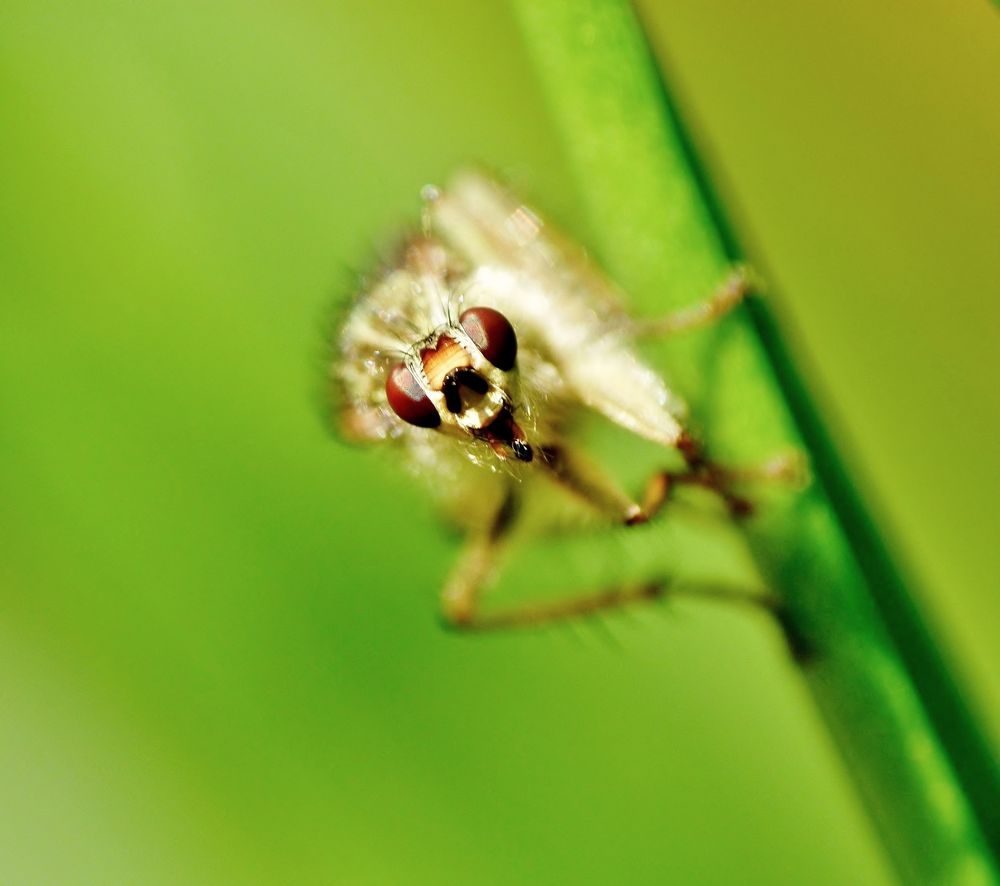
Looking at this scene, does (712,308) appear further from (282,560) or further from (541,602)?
(282,560)

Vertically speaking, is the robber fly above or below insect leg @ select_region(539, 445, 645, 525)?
above

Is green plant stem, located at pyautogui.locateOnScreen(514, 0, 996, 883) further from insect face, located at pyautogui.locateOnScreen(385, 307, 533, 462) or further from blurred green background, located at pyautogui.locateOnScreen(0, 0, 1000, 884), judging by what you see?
blurred green background, located at pyautogui.locateOnScreen(0, 0, 1000, 884)

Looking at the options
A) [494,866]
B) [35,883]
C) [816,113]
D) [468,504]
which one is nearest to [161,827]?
[35,883]

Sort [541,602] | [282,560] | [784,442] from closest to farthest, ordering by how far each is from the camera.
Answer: [784,442]
[541,602]
[282,560]

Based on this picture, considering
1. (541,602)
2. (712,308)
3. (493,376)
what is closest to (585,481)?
(493,376)

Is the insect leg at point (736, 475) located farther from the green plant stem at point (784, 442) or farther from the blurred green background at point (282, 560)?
the blurred green background at point (282, 560)

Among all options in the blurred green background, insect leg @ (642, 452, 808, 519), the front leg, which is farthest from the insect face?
the blurred green background
